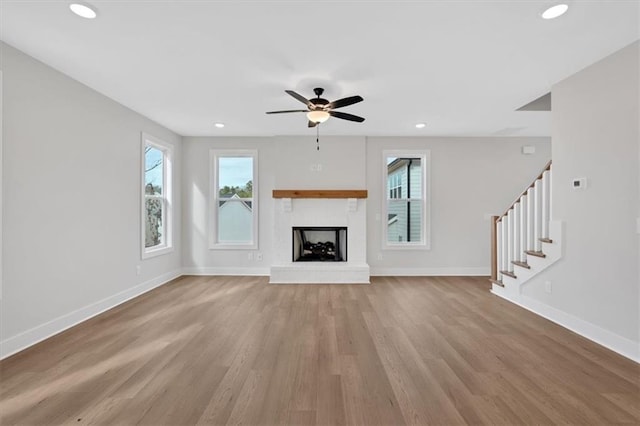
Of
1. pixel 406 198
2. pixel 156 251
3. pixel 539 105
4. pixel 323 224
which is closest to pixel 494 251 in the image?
pixel 406 198

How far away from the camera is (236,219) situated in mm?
5855

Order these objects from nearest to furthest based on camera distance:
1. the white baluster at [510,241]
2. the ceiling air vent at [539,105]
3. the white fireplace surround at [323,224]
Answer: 1. the ceiling air vent at [539,105]
2. the white baluster at [510,241]
3. the white fireplace surround at [323,224]

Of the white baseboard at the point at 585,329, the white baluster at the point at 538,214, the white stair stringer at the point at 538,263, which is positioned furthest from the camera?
the white baluster at the point at 538,214

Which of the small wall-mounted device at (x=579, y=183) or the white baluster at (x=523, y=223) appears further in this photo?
the white baluster at (x=523, y=223)

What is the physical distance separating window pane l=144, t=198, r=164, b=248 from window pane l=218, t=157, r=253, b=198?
1127 mm

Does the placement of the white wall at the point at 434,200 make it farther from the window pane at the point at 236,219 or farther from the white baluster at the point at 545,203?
the white baluster at the point at 545,203

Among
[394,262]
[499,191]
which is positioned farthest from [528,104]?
[394,262]

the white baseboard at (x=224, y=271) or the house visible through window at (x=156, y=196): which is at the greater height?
the house visible through window at (x=156, y=196)

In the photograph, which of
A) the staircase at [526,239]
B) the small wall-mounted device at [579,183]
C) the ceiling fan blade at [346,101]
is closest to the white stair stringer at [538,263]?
the staircase at [526,239]

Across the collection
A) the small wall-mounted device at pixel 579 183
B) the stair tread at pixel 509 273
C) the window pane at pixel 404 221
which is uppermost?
the small wall-mounted device at pixel 579 183

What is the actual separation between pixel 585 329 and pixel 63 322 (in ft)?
17.2

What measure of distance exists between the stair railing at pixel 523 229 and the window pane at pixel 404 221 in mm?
1387

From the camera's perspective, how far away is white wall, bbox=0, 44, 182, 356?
8.48ft

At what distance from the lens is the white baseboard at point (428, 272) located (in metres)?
5.71
